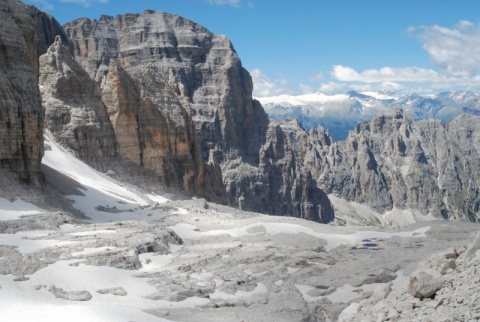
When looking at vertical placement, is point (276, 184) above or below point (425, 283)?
below

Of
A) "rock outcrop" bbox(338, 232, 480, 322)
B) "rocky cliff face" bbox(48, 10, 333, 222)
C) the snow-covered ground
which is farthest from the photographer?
"rocky cliff face" bbox(48, 10, 333, 222)

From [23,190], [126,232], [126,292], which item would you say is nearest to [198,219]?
[126,232]

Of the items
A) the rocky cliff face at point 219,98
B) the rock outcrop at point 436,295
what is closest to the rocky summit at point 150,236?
the rock outcrop at point 436,295

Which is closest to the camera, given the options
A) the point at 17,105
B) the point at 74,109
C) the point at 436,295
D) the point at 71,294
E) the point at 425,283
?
the point at 436,295

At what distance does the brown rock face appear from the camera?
43.0 metres

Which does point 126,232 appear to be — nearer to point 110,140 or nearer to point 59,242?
point 59,242

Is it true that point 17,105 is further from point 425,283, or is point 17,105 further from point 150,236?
point 425,283

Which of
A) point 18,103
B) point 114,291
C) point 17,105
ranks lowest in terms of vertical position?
point 114,291

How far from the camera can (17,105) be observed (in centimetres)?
4338

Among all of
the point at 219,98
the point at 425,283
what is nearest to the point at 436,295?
the point at 425,283

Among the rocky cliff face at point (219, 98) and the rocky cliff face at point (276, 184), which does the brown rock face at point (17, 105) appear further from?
the rocky cliff face at point (276, 184)

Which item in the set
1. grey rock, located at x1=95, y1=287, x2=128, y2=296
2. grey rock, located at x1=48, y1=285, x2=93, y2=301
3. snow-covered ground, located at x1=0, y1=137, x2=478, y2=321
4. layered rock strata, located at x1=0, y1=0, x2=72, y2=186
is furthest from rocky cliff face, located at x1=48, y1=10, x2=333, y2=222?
grey rock, located at x1=48, y1=285, x2=93, y2=301

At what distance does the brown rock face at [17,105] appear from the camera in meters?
43.0

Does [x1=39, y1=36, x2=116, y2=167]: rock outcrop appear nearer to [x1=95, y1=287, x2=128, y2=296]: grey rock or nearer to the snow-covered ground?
the snow-covered ground
